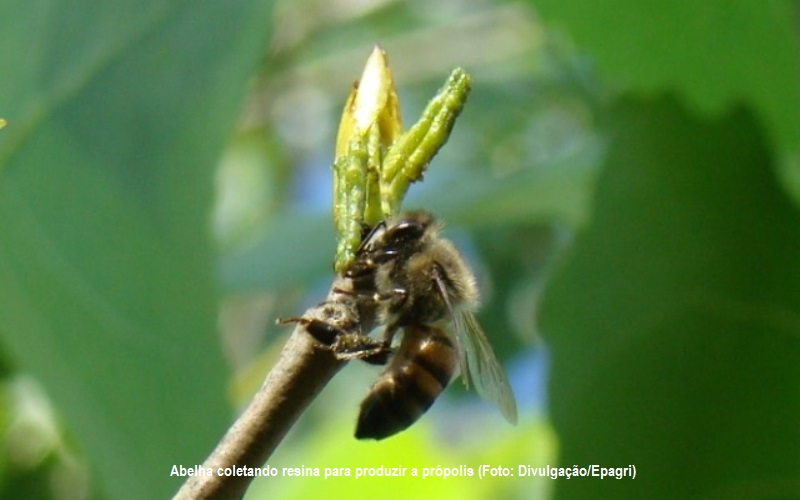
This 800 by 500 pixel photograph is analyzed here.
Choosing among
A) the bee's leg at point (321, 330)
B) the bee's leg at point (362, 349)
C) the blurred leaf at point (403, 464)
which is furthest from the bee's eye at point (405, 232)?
the blurred leaf at point (403, 464)

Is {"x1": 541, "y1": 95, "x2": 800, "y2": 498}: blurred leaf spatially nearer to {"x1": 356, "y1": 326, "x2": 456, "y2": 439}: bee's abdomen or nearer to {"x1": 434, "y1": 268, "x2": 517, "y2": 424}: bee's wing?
{"x1": 434, "y1": 268, "x2": 517, "y2": 424}: bee's wing

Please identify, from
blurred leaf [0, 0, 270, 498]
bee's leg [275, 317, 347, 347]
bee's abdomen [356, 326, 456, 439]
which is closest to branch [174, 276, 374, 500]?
bee's leg [275, 317, 347, 347]

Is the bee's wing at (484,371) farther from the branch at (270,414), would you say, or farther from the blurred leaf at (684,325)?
the branch at (270,414)

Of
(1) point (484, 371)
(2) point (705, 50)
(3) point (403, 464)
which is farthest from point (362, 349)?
(3) point (403, 464)

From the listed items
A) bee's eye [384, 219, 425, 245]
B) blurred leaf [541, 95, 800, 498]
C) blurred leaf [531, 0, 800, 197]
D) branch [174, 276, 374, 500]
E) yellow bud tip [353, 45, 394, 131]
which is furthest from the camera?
blurred leaf [531, 0, 800, 197]

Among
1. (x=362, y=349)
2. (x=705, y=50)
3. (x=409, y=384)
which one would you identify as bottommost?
(x=705, y=50)

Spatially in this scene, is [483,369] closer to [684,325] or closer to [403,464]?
[684,325]
